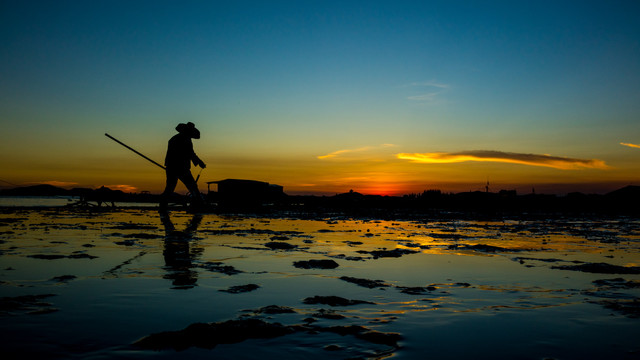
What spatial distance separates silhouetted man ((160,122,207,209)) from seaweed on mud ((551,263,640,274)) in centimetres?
1583

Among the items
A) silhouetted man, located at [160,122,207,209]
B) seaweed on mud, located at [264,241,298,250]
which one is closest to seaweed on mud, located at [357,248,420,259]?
seaweed on mud, located at [264,241,298,250]

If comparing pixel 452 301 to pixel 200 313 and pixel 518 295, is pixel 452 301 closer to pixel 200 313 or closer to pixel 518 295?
pixel 518 295

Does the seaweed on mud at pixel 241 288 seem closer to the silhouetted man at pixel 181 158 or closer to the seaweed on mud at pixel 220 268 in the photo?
the seaweed on mud at pixel 220 268

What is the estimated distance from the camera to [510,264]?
7027 mm

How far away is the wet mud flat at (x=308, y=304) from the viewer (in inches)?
116

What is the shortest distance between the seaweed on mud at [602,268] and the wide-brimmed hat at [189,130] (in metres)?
16.3

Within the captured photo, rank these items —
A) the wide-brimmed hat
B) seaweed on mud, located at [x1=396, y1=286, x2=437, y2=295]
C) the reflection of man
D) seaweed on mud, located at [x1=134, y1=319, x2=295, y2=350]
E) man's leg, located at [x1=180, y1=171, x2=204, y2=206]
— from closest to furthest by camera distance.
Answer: seaweed on mud, located at [x1=134, y1=319, x2=295, y2=350]
seaweed on mud, located at [x1=396, y1=286, x2=437, y2=295]
the reflection of man
man's leg, located at [x1=180, y1=171, x2=204, y2=206]
the wide-brimmed hat

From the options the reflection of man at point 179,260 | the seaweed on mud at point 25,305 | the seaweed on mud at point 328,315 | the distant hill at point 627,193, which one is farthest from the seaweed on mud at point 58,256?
the distant hill at point 627,193

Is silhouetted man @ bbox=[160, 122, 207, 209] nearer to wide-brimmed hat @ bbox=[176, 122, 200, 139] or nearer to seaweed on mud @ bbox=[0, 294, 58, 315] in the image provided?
wide-brimmed hat @ bbox=[176, 122, 200, 139]

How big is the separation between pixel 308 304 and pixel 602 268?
5.21 meters

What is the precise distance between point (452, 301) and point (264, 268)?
110 inches

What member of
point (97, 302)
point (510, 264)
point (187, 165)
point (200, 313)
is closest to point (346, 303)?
point (200, 313)

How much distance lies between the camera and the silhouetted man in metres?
19.0

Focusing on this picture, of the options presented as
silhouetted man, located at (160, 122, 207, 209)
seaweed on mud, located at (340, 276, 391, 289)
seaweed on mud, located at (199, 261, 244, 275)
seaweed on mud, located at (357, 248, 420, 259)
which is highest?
silhouetted man, located at (160, 122, 207, 209)
